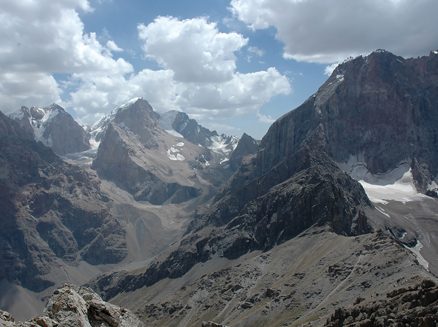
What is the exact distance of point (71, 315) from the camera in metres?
28.8

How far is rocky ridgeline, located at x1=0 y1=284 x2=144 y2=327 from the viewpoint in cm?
2639

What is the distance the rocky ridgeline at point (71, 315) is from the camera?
26.4 m

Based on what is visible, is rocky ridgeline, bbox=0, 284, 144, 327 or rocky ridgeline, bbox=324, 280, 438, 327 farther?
rocky ridgeline, bbox=324, 280, 438, 327

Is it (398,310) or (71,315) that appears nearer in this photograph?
(71,315)

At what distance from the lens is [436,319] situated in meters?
52.4

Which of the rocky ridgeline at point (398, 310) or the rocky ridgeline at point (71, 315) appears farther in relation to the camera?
the rocky ridgeline at point (398, 310)

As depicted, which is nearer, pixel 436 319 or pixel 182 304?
pixel 436 319

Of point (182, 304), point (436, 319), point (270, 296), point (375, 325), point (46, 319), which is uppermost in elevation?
point (46, 319)

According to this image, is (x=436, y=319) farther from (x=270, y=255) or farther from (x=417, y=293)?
(x=270, y=255)

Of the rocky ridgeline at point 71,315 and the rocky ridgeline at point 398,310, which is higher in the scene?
the rocky ridgeline at point 71,315

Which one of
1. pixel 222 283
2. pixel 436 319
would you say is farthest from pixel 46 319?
pixel 222 283

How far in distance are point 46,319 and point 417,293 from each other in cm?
5885

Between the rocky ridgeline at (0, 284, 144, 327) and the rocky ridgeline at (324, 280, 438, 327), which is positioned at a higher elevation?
the rocky ridgeline at (0, 284, 144, 327)

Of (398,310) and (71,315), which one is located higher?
(71,315)
